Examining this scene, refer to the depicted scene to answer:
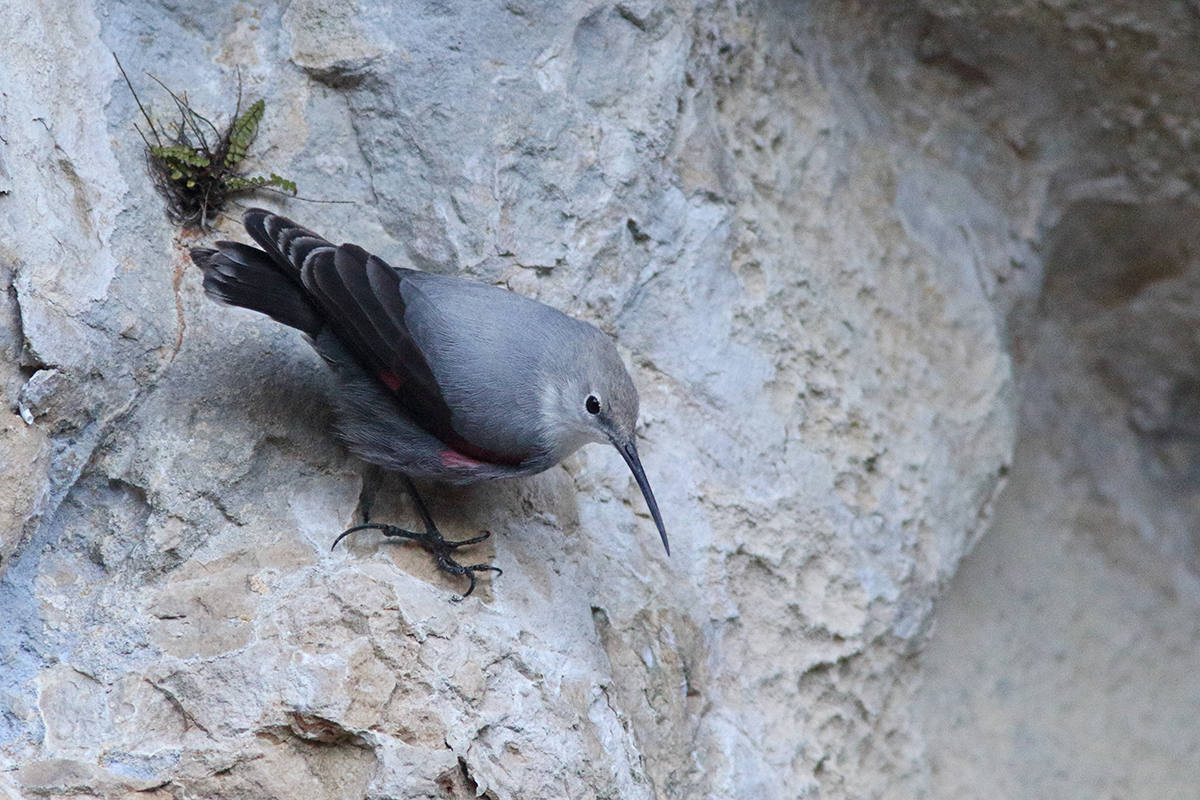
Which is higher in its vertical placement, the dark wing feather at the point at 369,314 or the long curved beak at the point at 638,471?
the dark wing feather at the point at 369,314

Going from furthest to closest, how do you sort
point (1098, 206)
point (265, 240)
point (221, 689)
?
point (1098, 206), point (265, 240), point (221, 689)

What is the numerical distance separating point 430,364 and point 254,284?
52cm

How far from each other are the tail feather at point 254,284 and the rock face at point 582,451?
0.74 feet

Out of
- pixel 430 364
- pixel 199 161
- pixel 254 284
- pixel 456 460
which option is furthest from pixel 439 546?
pixel 199 161

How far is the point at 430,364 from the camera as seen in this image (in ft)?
9.80

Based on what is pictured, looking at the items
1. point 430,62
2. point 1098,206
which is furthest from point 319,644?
point 1098,206

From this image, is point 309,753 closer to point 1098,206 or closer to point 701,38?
point 701,38

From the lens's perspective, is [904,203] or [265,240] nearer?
[265,240]

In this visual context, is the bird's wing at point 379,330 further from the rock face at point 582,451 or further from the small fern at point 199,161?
the small fern at point 199,161

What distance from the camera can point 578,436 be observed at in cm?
314

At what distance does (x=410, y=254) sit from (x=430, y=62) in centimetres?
63

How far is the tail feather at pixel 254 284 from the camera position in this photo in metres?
2.96

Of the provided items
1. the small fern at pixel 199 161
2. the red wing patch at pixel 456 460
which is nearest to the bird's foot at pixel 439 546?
the red wing patch at pixel 456 460

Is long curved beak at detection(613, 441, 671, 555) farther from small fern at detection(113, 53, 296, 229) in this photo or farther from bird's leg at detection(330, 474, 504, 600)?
small fern at detection(113, 53, 296, 229)
